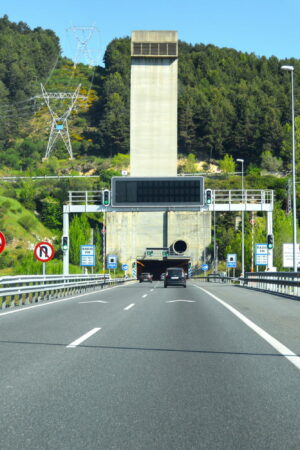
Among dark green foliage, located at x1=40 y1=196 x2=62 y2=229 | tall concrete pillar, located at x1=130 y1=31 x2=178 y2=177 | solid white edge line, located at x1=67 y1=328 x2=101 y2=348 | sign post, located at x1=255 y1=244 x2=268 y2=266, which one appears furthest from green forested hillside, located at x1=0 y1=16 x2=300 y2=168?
solid white edge line, located at x1=67 y1=328 x2=101 y2=348

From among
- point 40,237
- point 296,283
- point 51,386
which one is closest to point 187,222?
point 40,237

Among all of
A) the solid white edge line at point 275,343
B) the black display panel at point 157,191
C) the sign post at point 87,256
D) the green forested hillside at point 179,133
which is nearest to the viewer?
the solid white edge line at point 275,343

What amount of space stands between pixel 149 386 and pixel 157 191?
3948cm

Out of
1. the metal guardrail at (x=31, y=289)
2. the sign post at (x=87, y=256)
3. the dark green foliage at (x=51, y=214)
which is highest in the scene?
the dark green foliage at (x=51, y=214)

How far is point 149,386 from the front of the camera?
6699 millimetres

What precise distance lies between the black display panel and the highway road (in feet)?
109

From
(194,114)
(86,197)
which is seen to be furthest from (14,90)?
(86,197)

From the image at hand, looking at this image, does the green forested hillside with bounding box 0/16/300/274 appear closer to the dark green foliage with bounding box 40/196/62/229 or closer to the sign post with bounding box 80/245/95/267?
the dark green foliage with bounding box 40/196/62/229

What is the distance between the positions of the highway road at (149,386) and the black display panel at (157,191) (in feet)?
109

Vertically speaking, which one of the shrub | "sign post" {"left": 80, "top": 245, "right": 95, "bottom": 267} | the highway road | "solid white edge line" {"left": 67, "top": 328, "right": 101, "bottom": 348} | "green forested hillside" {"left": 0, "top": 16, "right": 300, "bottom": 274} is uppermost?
"green forested hillside" {"left": 0, "top": 16, "right": 300, "bottom": 274}

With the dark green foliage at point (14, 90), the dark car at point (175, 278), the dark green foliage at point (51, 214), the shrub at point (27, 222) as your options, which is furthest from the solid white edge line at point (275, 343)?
the dark green foliage at point (14, 90)

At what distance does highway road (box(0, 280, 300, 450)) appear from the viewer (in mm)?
4805

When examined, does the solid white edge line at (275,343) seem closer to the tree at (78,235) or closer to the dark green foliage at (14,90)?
the tree at (78,235)

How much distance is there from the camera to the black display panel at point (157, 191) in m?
45.8
